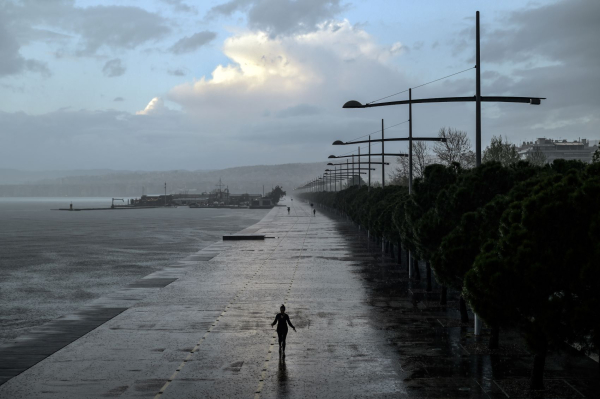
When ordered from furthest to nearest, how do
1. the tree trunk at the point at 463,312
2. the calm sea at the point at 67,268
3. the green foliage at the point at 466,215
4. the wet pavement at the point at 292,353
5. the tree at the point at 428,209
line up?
the calm sea at the point at 67,268
the tree at the point at 428,209
the tree trunk at the point at 463,312
the green foliage at the point at 466,215
the wet pavement at the point at 292,353

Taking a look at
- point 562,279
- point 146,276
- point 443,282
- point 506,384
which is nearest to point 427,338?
point 443,282

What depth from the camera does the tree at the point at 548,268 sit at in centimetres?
1512

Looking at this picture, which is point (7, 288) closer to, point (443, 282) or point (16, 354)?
point (16, 354)

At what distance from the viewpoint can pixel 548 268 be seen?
615 inches

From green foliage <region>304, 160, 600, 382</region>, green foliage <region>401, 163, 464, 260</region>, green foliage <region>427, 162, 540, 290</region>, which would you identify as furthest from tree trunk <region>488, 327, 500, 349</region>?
green foliage <region>401, 163, 464, 260</region>

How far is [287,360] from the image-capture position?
64.3 feet

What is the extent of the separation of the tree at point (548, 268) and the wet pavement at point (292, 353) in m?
1.87

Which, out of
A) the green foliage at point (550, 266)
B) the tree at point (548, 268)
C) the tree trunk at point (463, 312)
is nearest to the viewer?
the green foliage at point (550, 266)

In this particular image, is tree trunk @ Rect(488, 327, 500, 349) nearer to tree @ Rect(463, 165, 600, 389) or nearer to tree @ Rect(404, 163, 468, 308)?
tree @ Rect(463, 165, 600, 389)

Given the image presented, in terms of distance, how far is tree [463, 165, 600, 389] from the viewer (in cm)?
1512

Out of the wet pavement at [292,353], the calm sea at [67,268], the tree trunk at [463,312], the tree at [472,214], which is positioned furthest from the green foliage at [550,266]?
the calm sea at [67,268]

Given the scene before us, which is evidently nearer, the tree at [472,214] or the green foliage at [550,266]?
the green foliage at [550,266]

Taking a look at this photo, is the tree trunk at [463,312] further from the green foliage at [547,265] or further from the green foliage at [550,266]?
the green foliage at [550,266]

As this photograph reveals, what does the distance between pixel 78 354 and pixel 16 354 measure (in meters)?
2.08
